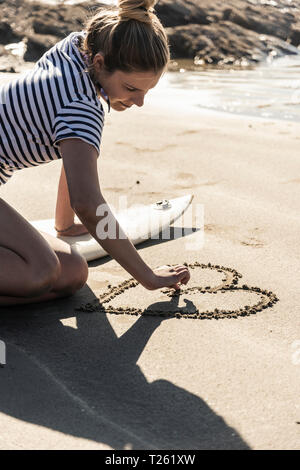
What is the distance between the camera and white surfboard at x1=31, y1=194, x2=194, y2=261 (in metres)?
2.93

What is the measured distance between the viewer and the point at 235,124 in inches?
209

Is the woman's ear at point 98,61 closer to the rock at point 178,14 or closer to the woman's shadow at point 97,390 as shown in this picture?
the woman's shadow at point 97,390

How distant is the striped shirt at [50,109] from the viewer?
2121 millimetres

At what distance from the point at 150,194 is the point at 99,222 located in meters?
1.60

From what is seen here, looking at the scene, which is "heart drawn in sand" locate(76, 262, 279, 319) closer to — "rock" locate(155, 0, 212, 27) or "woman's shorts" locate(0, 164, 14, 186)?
"woman's shorts" locate(0, 164, 14, 186)

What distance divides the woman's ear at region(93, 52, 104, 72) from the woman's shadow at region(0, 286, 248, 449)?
0.88 metres

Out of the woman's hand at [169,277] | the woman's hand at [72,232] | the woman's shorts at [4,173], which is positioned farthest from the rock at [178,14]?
the woman's hand at [169,277]

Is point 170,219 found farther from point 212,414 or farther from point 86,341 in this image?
point 212,414

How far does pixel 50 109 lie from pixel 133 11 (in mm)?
412

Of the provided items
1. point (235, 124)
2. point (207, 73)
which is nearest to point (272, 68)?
point (207, 73)

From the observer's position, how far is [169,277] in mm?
2371

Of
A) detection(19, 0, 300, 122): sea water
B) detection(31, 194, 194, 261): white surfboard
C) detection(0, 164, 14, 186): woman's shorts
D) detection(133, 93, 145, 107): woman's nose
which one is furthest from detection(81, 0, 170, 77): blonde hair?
detection(19, 0, 300, 122): sea water

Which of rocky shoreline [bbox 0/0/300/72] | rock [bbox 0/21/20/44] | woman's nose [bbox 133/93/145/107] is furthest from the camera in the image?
rock [bbox 0/21/20/44]

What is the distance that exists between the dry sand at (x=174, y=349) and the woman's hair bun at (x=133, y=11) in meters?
1.02
